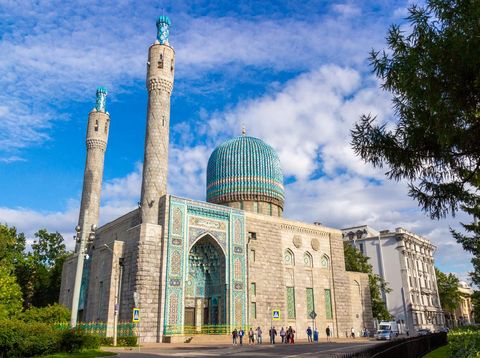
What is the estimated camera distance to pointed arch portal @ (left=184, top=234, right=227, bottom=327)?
2981 centimetres

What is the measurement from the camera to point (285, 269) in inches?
1324

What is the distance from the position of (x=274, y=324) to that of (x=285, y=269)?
4.36 meters

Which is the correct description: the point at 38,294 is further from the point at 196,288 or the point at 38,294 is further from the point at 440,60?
the point at 440,60

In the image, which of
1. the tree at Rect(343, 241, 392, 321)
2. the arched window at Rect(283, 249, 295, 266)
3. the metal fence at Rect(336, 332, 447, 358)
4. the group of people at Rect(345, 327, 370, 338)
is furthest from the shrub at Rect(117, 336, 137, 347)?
the tree at Rect(343, 241, 392, 321)

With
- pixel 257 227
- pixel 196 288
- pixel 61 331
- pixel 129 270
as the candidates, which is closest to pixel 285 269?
pixel 257 227

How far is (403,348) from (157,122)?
72.7ft

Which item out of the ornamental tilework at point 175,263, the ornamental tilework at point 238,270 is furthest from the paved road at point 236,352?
the ornamental tilework at point 238,270

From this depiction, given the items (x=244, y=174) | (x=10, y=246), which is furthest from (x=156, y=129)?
(x=10, y=246)

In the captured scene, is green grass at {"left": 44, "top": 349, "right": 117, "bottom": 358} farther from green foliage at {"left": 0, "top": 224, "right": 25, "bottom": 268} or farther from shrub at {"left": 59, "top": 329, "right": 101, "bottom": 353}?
green foliage at {"left": 0, "top": 224, "right": 25, "bottom": 268}

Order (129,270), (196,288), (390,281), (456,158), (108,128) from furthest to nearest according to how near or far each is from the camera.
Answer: (390,281) < (108,128) < (196,288) < (129,270) < (456,158)

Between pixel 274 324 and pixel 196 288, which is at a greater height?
pixel 196 288

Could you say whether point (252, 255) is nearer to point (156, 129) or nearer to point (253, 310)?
point (253, 310)

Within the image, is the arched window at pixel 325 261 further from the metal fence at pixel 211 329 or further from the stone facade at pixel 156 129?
the stone facade at pixel 156 129

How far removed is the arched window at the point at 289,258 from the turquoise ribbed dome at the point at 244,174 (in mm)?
5658
